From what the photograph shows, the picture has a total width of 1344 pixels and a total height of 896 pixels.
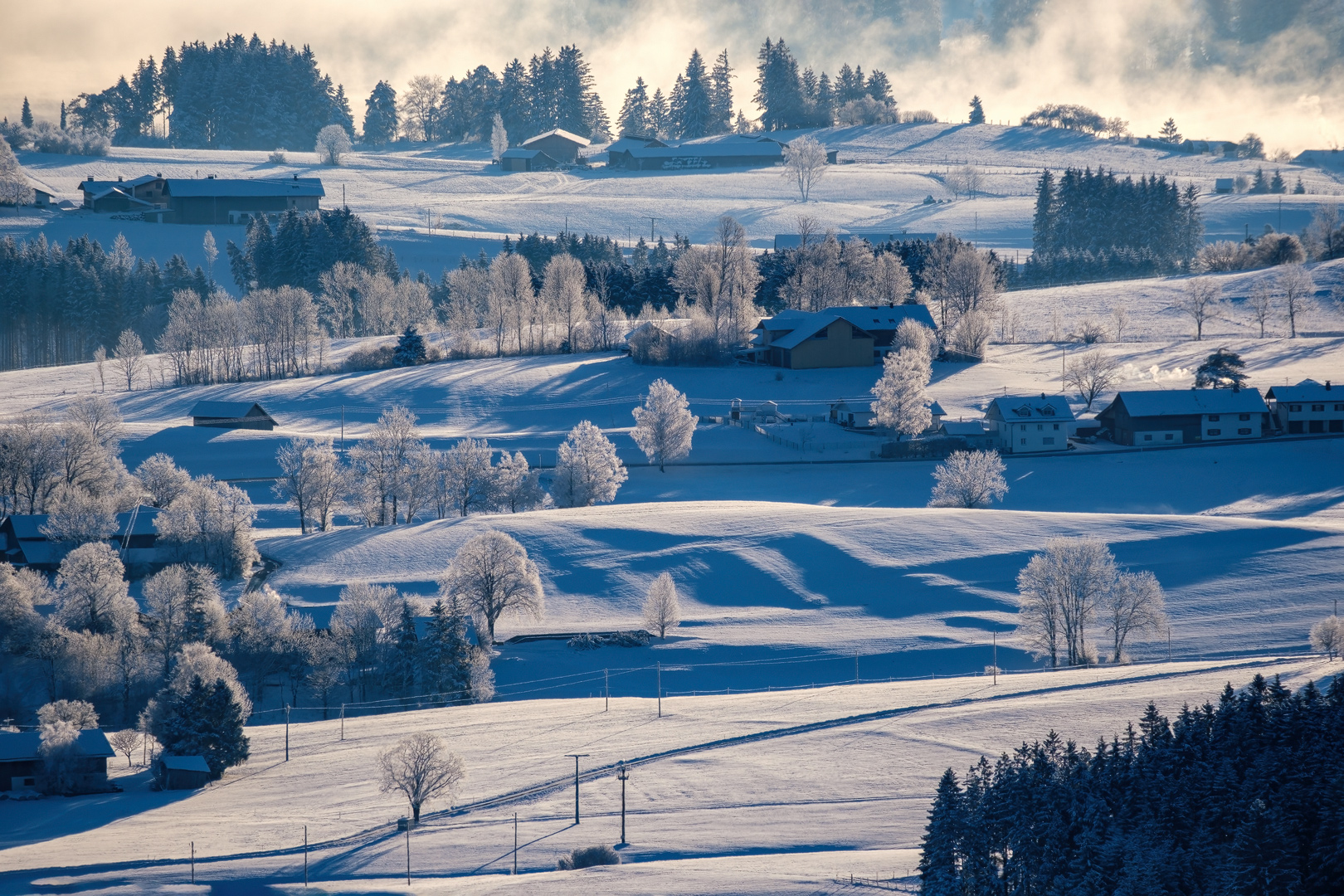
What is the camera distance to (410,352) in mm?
93625

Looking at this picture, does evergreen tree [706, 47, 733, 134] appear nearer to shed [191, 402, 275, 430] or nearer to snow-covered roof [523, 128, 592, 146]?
snow-covered roof [523, 128, 592, 146]

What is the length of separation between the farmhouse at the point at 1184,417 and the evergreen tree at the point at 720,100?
125m

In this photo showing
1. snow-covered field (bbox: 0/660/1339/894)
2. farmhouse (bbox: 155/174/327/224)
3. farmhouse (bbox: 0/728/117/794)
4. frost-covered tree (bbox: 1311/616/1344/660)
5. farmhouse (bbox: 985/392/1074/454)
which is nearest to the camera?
snow-covered field (bbox: 0/660/1339/894)

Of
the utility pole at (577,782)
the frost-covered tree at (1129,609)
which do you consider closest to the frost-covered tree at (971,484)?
the frost-covered tree at (1129,609)

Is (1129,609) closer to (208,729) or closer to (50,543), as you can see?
(208,729)

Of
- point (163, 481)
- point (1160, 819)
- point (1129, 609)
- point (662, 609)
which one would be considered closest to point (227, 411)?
point (163, 481)

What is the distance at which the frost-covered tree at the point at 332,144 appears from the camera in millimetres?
171500

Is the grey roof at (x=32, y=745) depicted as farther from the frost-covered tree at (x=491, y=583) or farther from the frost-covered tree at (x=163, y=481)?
the frost-covered tree at (x=163, y=481)

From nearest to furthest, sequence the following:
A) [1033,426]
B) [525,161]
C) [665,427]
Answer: [665,427], [1033,426], [525,161]

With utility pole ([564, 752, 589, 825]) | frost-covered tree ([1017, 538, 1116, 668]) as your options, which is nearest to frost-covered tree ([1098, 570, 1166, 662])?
frost-covered tree ([1017, 538, 1116, 668])

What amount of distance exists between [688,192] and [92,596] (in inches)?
4449

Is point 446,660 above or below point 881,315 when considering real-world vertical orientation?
below

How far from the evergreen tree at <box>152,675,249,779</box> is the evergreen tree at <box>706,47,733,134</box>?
15804 centimetres

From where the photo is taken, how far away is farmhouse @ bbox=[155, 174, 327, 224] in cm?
13288
